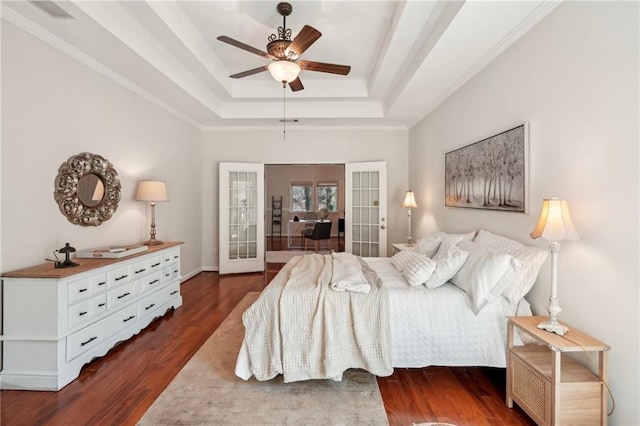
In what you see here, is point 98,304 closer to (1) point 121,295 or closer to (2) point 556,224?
(1) point 121,295

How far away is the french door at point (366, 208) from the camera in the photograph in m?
5.41

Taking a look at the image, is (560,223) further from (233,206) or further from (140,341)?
(233,206)

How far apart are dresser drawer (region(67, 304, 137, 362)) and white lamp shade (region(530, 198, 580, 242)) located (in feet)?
11.0

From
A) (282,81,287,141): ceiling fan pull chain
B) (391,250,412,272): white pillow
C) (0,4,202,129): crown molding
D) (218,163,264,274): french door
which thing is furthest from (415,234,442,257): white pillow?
(0,4,202,129): crown molding

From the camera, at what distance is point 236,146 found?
5691 mm

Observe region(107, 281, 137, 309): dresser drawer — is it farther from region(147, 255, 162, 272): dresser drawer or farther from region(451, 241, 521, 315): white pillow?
region(451, 241, 521, 315): white pillow

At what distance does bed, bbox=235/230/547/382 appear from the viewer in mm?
2152

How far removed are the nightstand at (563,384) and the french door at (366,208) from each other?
11.8 feet

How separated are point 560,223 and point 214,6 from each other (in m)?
3.21

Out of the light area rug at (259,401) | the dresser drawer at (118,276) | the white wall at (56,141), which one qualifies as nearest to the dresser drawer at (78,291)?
the dresser drawer at (118,276)

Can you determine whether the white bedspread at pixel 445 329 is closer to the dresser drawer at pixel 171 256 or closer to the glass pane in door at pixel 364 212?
the dresser drawer at pixel 171 256

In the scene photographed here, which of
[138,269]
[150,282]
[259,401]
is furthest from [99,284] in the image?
[259,401]

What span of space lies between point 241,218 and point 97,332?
10.8 ft

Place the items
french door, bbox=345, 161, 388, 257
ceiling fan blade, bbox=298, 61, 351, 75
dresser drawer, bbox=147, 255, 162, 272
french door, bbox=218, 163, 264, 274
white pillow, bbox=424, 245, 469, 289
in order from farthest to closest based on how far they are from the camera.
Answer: french door, bbox=218, 163, 264, 274 < french door, bbox=345, 161, 388, 257 < dresser drawer, bbox=147, 255, 162, 272 < ceiling fan blade, bbox=298, 61, 351, 75 < white pillow, bbox=424, 245, 469, 289
